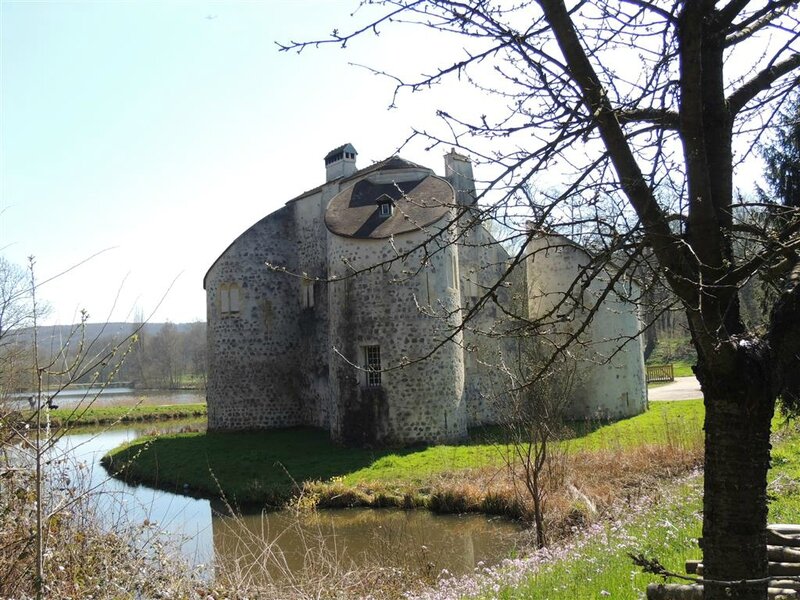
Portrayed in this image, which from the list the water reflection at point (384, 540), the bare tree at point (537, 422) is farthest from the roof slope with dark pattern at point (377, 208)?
the water reflection at point (384, 540)

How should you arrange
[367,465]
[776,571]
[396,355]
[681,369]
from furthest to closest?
1. [681,369]
2. [396,355]
3. [367,465]
4. [776,571]

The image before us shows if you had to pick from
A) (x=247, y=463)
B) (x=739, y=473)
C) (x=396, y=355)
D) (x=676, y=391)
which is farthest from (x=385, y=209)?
(x=739, y=473)

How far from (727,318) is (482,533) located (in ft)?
31.1

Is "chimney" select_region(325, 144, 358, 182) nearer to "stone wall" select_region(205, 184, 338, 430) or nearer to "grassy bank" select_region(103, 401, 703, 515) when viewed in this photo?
"stone wall" select_region(205, 184, 338, 430)

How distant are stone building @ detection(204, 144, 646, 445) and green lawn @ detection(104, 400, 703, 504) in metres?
1.18

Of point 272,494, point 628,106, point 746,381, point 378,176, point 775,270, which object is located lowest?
point 272,494

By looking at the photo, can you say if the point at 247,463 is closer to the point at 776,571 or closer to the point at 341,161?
the point at 341,161

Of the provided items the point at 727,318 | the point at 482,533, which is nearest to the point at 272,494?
the point at 482,533

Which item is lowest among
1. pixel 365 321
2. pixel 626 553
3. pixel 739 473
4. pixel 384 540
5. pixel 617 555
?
pixel 384 540

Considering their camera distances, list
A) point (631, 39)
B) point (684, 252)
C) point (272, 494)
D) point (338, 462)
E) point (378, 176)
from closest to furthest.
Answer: point (684, 252) < point (631, 39) < point (272, 494) < point (338, 462) < point (378, 176)

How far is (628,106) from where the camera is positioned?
12.3 feet

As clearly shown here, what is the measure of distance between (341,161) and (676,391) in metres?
17.2

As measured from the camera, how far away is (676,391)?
26.6 meters

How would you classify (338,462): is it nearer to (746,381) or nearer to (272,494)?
(272,494)
